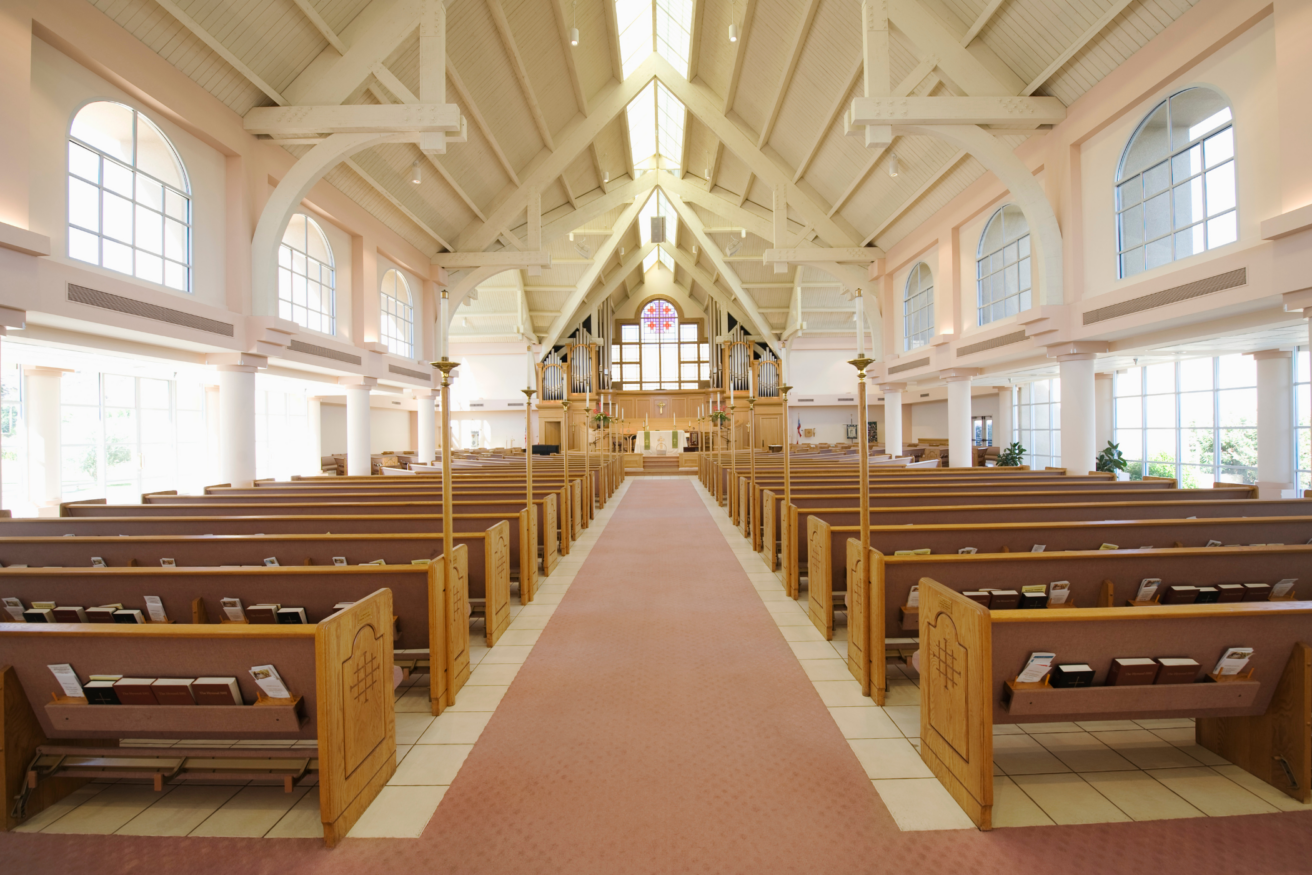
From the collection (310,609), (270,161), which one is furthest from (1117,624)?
(270,161)

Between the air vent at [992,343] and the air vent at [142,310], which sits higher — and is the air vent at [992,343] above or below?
above

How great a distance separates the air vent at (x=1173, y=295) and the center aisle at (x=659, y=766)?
490 centimetres

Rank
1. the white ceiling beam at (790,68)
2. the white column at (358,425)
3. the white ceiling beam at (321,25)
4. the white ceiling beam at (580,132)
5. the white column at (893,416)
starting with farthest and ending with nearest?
the white column at (893,416) → the white ceiling beam at (580,132) → the white column at (358,425) → the white ceiling beam at (790,68) → the white ceiling beam at (321,25)

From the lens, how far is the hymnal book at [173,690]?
1.91 metres

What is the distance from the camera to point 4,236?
14.0ft

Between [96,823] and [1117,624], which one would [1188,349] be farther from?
[96,823]

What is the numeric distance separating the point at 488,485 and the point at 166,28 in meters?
5.11

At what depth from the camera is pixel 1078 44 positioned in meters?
6.00

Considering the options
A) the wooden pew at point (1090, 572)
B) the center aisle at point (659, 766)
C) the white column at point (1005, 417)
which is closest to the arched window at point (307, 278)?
the center aisle at point (659, 766)

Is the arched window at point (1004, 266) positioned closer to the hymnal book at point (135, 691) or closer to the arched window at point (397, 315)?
the hymnal book at point (135, 691)

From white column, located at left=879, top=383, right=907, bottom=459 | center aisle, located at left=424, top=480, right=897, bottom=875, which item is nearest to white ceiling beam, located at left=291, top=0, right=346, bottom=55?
center aisle, located at left=424, top=480, right=897, bottom=875

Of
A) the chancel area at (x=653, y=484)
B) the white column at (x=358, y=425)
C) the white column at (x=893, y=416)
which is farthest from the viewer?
the white column at (x=893, y=416)

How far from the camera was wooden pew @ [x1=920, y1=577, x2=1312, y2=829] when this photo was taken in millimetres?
1970

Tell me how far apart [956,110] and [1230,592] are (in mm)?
5991
